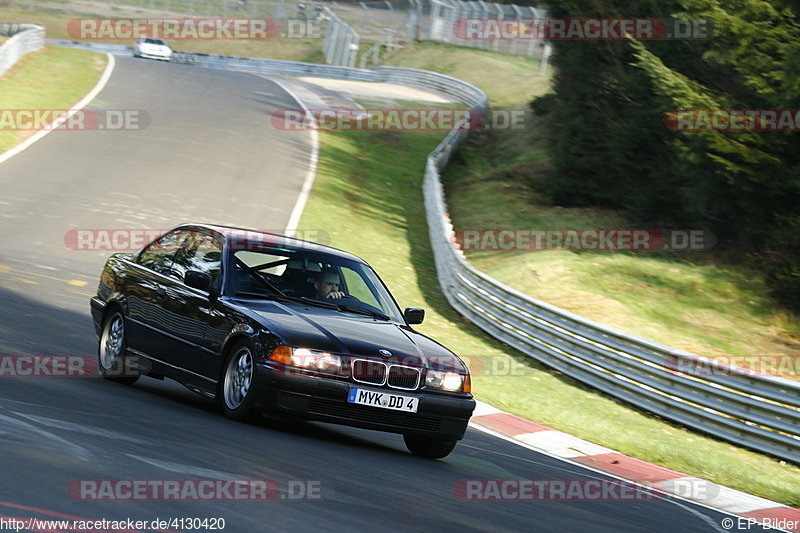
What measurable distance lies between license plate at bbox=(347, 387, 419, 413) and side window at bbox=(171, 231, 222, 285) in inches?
67.6

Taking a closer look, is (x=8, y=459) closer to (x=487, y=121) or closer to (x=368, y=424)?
(x=368, y=424)

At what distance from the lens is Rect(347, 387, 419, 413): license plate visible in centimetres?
801

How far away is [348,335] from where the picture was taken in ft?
27.1

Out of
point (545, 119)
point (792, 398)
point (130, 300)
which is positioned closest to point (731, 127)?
point (792, 398)

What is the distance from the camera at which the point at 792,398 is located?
11.9 metres

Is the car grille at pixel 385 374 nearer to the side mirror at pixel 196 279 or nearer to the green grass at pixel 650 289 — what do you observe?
the side mirror at pixel 196 279

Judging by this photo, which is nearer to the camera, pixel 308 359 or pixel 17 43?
pixel 308 359

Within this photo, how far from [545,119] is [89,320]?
25.3 metres

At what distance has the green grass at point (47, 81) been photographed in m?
30.9

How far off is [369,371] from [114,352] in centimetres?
290

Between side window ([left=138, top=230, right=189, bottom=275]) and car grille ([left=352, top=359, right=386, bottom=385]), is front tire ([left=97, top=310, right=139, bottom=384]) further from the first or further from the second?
car grille ([left=352, top=359, right=386, bottom=385])

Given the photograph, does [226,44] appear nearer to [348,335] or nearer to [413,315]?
[413,315]
